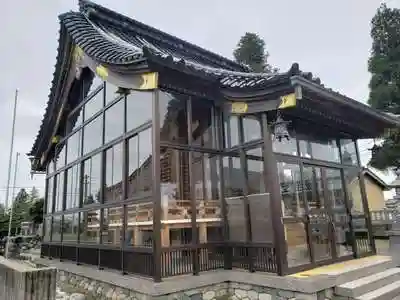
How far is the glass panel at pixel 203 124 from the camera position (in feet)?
17.5

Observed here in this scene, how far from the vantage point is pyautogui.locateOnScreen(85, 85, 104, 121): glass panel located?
6.60 m

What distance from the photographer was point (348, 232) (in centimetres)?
607

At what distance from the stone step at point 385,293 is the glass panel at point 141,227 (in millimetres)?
2880

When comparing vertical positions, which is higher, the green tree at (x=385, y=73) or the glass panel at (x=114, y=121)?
the green tree at (x=385, y=73)

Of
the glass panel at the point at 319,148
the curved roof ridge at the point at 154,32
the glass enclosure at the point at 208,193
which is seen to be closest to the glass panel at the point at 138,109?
the glass enclosure at the point at 208,193

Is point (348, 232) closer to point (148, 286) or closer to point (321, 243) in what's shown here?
point (321, 243)

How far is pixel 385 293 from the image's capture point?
470 centimetres

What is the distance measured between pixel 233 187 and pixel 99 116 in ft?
10.8

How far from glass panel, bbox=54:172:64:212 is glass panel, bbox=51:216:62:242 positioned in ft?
0.88

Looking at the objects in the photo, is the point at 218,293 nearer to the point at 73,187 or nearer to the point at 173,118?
the point at 173,118

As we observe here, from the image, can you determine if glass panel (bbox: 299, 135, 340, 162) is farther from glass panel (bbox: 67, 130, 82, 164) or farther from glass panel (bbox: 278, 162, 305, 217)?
glass panel (bbox: 67, 130, 82, 164)

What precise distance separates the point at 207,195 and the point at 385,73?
1242 cm

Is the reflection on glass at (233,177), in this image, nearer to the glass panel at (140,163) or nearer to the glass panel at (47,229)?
the glass panel at (140,163)

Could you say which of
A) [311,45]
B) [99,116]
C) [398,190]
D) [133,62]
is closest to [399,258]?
[398,190]
